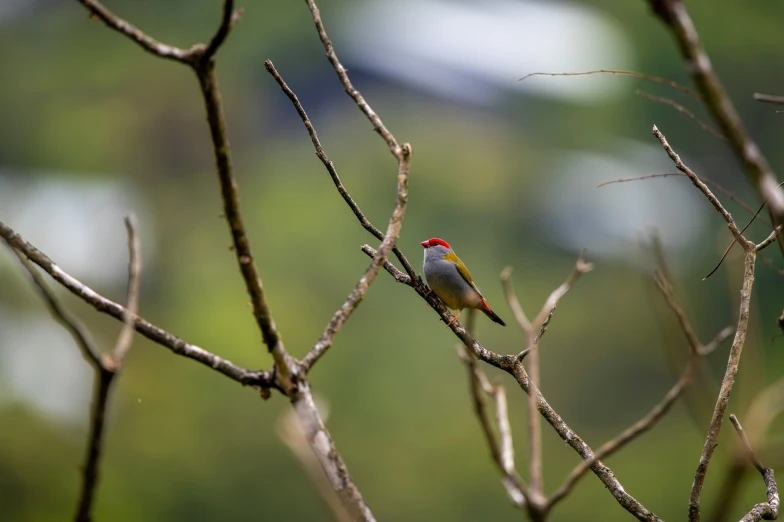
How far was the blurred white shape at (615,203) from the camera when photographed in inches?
535

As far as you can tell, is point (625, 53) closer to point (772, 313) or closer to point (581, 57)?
point (581, 57)

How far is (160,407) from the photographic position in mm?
12555

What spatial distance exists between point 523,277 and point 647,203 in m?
2.96

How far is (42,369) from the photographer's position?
1249 centimetres

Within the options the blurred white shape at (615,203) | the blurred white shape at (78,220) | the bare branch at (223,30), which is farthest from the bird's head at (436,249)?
the blurred white shape at (78,220)

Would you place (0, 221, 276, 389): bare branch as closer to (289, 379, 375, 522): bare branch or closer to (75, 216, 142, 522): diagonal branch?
(289, 379, 375, 522): bare branch

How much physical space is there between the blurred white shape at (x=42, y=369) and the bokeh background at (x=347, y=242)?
0.04 meters

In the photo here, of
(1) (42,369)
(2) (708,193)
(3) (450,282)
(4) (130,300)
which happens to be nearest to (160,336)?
(4) (130,300)

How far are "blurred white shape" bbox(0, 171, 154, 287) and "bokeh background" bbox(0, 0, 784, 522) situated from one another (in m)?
0.07

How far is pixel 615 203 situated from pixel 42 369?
36.8 ft

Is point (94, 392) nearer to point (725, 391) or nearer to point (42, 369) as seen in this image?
point (725, 391)

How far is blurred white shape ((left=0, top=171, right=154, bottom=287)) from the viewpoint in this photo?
42.1ft

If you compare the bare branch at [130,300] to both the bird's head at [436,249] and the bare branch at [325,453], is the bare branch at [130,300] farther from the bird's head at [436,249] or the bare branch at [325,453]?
the bird's head at [436,249]

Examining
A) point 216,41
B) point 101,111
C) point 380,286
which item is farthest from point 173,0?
point 216,41
